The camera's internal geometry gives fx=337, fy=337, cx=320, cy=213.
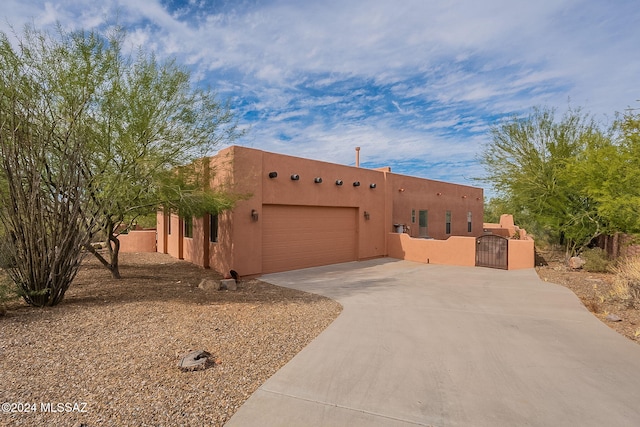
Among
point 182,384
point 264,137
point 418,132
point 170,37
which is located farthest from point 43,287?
point 418,132

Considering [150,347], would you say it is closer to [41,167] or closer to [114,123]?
[41,167]

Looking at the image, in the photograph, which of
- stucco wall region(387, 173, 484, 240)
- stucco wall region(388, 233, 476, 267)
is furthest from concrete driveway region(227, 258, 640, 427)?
stucco wall region(387, 173, 484, 240)

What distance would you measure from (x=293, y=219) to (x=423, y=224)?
36.4 feet

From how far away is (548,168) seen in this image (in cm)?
1389

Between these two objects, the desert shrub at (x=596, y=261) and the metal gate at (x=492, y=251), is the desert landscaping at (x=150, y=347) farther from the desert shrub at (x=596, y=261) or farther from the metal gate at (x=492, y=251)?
the desert shrub at (x=596, y=261)

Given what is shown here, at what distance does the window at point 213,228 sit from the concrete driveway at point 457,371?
627cm

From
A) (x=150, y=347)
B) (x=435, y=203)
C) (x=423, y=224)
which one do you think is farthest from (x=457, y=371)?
(x=435, y=203)

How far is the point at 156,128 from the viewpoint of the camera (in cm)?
841

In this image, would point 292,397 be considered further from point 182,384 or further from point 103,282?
point 103,282

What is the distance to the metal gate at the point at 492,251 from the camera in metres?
13.3

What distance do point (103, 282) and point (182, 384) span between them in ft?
23.9

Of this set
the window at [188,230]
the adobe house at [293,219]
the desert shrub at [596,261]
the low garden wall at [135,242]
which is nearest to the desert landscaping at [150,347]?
the adobe house at [293,219]

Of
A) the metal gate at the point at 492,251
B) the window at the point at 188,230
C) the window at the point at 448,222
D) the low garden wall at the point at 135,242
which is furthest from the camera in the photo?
the window at the point at 448,222

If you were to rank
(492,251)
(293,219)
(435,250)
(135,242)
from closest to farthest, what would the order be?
1. (293,219)
2. (492,251)
3. (435,250)
4. (135,242)
